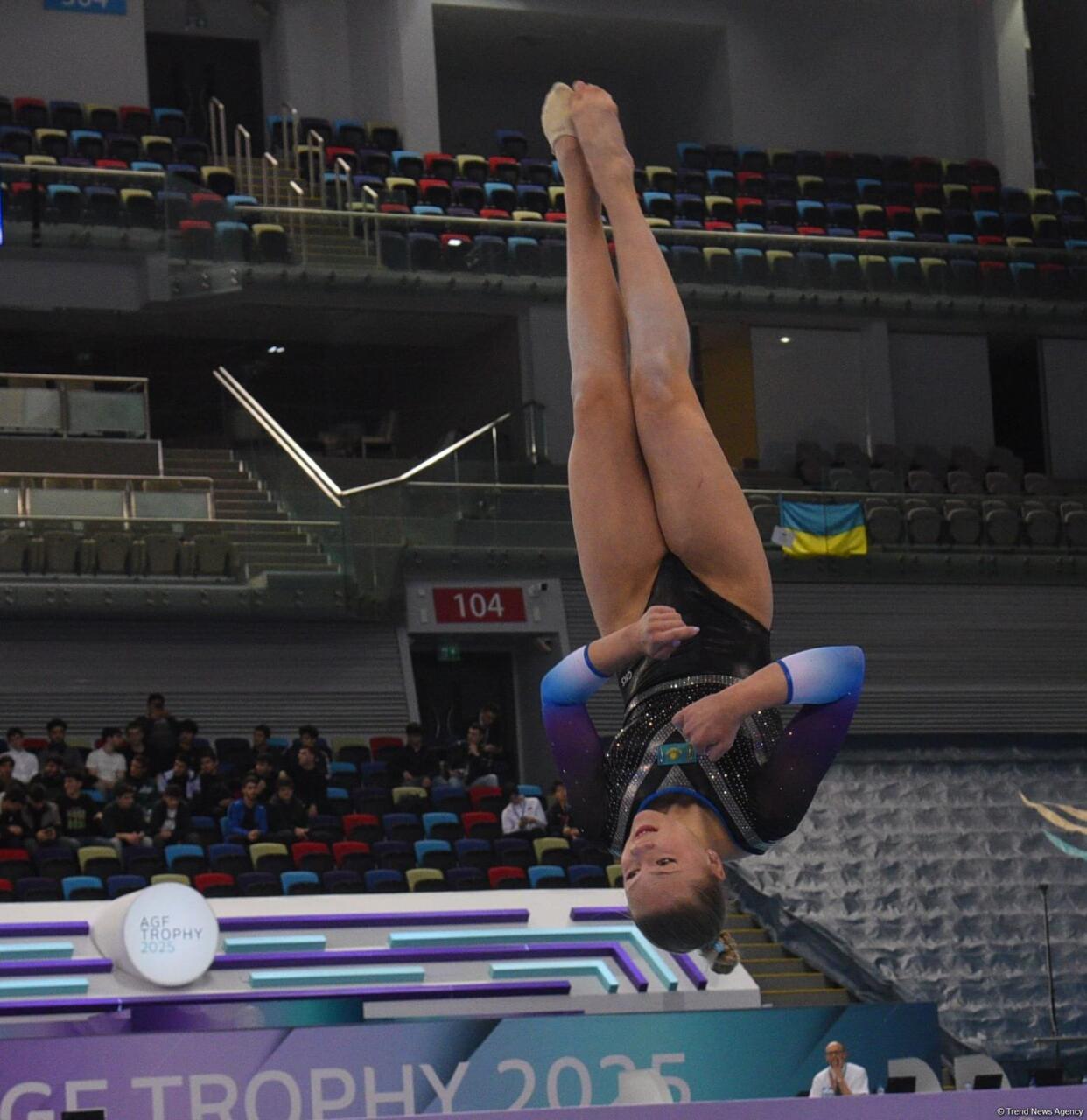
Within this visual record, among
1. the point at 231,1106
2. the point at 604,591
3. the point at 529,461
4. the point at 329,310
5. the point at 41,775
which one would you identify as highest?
the point at 329,310

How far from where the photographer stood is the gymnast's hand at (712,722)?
4.86 metres

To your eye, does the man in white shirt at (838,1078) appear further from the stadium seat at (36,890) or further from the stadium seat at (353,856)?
the stadium seat at (36,890)

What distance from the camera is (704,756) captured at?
5000mm

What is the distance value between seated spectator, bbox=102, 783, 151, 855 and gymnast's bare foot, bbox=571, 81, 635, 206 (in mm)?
8091

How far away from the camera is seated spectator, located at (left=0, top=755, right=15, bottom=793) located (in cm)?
1263

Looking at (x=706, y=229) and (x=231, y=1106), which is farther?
(x=706, y=229)

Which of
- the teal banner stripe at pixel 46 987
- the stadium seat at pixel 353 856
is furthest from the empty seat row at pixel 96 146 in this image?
the teal banner stripe at pixel 46 987

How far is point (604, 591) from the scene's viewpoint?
5.46m

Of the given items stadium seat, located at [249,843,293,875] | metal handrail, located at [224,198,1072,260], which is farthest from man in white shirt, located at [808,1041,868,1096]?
metal handrail, located at [224,198,1072,260]

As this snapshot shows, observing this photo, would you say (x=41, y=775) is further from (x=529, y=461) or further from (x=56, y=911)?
(x=529, y=461)

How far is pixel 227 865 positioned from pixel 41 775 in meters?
1.53

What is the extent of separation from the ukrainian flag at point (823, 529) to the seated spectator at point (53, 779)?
25.6 feet

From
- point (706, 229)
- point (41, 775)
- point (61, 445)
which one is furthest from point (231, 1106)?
point (706, 229)
